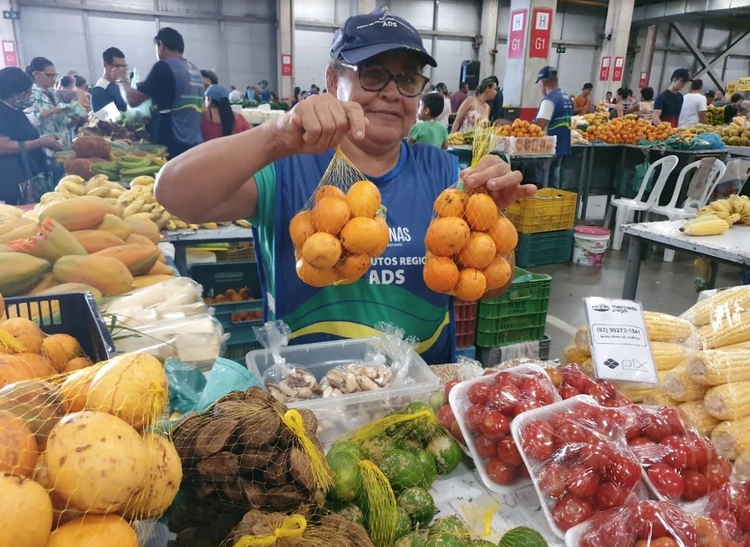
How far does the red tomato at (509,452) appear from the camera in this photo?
1.33 meters

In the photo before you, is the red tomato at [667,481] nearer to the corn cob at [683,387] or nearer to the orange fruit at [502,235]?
the corn cob at [683,387]

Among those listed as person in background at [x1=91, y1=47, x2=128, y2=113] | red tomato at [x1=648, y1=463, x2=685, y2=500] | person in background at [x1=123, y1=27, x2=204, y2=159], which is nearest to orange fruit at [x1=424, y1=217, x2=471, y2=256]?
red tomato at [x1=648, y1=463, x2=685, y2=500]

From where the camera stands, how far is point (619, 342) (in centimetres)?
171

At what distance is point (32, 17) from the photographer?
1633 centimetres

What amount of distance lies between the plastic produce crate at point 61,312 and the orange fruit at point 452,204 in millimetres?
1013

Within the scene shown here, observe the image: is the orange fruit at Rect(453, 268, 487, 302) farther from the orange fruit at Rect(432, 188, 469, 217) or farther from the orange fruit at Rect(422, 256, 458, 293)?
the orange fruit at Rect(432, 188, 469, 217)

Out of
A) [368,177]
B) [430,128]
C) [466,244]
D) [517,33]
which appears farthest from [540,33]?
[466,244]

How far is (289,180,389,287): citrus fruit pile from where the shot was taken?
1384mm

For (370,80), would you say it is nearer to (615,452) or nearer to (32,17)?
(615,452)

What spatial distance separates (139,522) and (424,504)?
61cm

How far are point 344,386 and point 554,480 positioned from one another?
611 mm

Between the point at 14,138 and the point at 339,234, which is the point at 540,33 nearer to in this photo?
the point at 14,138

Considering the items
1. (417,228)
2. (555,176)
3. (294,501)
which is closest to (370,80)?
(417,228)

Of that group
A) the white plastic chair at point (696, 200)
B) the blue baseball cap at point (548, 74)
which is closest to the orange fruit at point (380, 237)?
the white plastic chair at point (696, 200)
